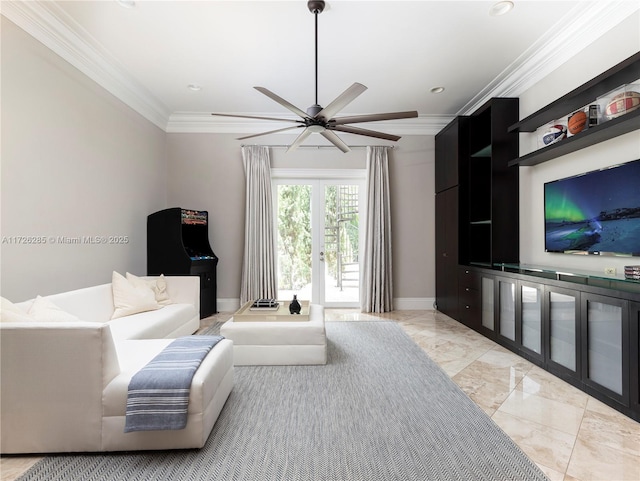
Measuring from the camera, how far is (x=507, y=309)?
10.7 ft

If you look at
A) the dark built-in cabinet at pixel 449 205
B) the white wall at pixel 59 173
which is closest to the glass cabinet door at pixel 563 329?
the dark built-in cabinet at pixel 449 205

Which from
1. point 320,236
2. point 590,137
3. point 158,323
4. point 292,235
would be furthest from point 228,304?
point 590,137

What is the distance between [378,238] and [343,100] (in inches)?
118

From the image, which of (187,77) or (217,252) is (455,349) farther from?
(187,77)

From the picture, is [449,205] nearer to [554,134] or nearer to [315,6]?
[554,134]

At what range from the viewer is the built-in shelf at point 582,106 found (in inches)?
86.7

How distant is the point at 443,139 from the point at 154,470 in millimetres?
4950

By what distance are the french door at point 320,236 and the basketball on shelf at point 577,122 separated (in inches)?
114

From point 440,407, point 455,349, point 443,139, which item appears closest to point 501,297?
point 455,349

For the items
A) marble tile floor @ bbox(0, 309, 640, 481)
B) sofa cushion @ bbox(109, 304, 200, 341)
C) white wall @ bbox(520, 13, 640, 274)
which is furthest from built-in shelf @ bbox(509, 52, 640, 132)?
sofa cushion @ bbox(109, 304, 200, 341)

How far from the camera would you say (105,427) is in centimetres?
164

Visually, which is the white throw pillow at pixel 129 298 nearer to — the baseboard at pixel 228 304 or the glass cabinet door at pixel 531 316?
the baseboard at pixel 228 304

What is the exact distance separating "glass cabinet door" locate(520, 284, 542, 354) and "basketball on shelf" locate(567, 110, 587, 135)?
1.39m

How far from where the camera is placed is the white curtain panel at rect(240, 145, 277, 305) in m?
4.93
